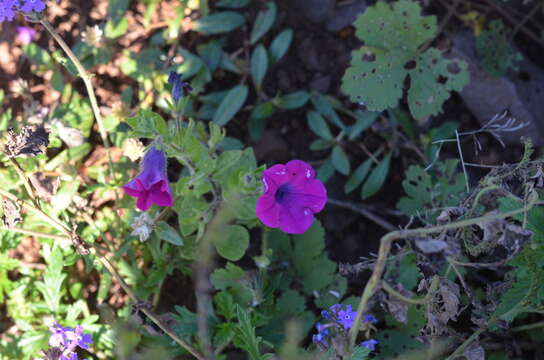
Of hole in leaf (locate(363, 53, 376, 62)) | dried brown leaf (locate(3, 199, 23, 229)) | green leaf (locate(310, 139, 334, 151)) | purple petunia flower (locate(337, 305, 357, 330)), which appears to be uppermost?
hole in leaf (locate(363, 53, 376, 62))

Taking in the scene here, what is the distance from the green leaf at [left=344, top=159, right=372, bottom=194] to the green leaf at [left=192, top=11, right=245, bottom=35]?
98 cm

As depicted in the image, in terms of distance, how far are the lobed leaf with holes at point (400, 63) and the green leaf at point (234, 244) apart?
82 cm

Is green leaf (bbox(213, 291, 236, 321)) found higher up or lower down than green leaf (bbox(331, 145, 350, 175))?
lower down

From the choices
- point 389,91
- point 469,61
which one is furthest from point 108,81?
point 469,61

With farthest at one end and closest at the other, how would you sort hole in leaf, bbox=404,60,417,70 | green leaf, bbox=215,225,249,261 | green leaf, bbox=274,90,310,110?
1. green leaf, bbox=274,90,310,110
2. hole in leaf, bbox=404,60,417,70
3. green leaf, bbox=215,225,249,261

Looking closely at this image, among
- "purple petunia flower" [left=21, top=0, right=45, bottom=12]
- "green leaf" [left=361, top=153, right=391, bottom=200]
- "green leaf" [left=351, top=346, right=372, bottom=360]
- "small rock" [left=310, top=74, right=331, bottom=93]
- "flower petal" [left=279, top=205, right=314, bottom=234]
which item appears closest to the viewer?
"green leaf" [left=351, top=346, right=372, bottom=360]

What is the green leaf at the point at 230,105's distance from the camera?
2.85 m

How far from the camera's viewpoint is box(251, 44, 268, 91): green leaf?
2975mm

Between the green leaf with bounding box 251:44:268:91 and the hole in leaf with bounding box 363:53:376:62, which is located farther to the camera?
the green leaf with bounding box 251:44:268:91

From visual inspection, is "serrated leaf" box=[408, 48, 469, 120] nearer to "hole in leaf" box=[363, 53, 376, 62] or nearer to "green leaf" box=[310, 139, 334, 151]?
"hole in leaf" box=[363, 53, 376, 62]

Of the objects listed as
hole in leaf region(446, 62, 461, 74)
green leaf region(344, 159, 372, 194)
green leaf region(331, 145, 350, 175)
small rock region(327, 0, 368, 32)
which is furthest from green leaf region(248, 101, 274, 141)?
hole in leaf region(446, 62, 461, 74)

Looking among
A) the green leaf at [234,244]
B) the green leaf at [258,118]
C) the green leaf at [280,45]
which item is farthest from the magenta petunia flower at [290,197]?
the green leaf at [280,45]

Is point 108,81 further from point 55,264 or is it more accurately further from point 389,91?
point 389,91

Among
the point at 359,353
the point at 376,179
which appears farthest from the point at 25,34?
the point at 359,353
